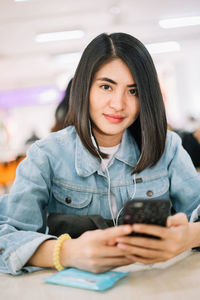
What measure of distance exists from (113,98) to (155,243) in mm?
564

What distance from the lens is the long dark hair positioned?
1161 mm

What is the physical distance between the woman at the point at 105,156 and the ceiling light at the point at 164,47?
6960 millimetres

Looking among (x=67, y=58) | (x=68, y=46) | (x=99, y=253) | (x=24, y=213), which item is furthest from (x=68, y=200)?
(x=67, y=58)

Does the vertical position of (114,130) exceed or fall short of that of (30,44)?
it falls short

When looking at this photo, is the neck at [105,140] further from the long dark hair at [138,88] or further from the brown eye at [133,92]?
the brown eye at [133,92]

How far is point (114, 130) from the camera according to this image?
120 centimetres

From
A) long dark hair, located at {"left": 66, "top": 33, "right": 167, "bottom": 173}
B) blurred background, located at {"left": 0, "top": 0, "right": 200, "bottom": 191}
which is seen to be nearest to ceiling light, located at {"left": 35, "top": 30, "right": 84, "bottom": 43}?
blurred background, located at {"left": 0, "top": 0, "right": 200, "bottom": 191}

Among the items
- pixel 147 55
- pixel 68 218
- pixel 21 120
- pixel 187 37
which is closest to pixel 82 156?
pixel 68 218

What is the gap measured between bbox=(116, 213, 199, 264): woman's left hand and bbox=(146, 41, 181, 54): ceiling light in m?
7.45

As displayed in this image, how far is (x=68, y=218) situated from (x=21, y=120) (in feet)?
39.3

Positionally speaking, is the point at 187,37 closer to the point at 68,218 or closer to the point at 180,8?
the point at 180,8

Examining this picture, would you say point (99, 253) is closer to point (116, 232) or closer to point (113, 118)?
point (116, 232)

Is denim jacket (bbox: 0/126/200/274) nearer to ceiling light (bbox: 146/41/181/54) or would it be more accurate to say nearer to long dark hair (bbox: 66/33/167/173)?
long dark hair (bbox: 66/33/167/173)

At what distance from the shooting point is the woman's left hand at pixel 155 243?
2.47 ft
